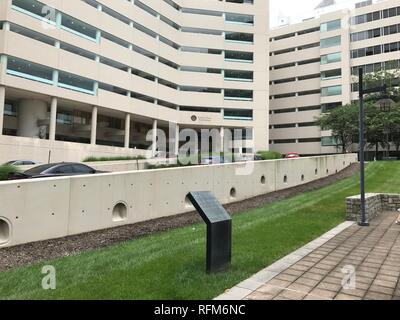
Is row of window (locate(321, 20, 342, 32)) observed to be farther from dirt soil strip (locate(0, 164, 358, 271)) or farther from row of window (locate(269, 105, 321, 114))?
dirt soil strip (locate(0, 164, 358, 271))

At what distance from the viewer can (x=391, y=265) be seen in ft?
19.6

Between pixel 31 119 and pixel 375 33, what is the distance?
2173 inches

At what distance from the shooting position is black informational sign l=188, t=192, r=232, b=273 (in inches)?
209

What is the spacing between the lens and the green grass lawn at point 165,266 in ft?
15.2

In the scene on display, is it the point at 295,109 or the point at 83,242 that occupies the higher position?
the point at 295,109

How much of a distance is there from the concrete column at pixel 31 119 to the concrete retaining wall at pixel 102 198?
84.8ft

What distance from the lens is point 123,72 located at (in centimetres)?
4062

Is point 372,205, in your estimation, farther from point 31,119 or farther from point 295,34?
point 295,34

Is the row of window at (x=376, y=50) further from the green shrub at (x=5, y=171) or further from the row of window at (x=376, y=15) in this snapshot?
the green shrub at (x=5, y=171)

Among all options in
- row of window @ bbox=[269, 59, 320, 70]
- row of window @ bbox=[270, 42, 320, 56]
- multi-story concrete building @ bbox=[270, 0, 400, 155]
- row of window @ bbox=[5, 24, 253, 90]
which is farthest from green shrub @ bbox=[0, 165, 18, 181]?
row of window @ bbox=[270, 42, 320, 56]

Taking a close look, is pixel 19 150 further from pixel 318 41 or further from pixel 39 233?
pixel 318 41

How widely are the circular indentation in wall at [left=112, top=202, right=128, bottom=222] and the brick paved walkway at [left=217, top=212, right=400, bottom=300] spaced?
17.6 ft

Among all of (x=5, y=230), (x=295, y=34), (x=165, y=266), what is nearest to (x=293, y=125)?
(x=295, y=34)

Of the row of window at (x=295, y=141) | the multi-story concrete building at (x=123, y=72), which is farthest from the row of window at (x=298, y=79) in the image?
the multi-story concrete building at (x=123, y=72)
